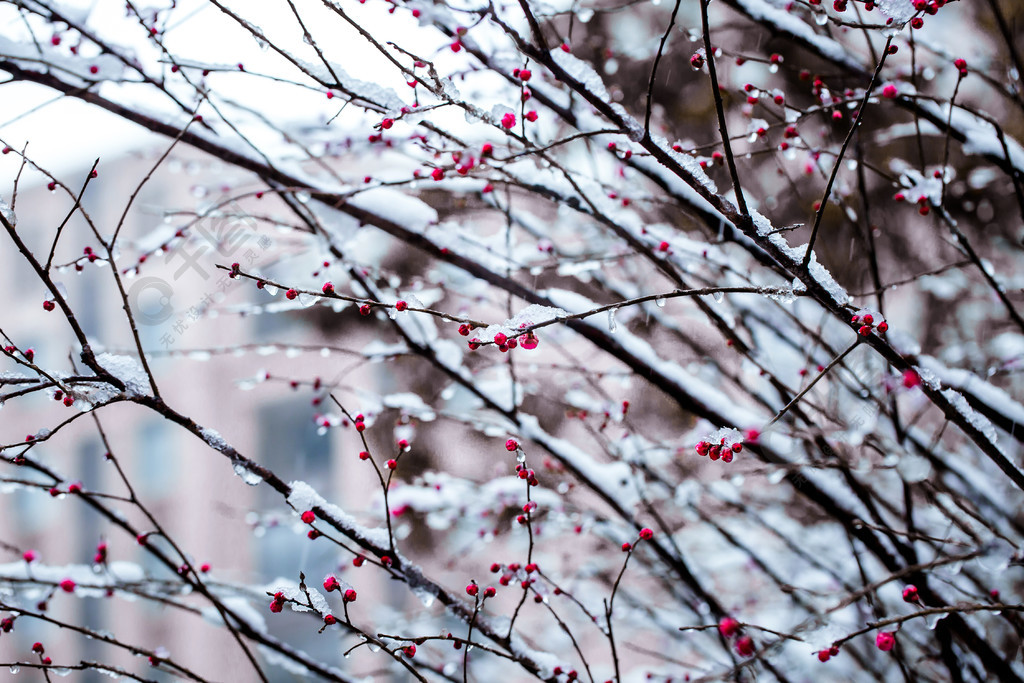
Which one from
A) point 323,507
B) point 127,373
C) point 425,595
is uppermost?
point 127,373

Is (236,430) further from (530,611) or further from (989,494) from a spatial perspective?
(989,494)

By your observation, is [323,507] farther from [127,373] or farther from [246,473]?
[127,373]

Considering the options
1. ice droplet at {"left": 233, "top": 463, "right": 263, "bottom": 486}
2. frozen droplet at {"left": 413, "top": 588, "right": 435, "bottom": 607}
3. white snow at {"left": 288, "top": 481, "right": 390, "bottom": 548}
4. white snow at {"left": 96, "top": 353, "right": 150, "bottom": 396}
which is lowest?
frozen droplet at {"left": 413, "top": 588, "right": 435, "bottom": 607}

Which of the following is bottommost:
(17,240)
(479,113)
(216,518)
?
(17,240)

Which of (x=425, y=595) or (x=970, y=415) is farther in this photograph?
(x=425, y=595)

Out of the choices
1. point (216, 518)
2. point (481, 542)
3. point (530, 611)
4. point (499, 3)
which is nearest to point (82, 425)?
point (216, 518)

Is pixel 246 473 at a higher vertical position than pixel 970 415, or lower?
higher

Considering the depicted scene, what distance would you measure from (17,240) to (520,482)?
1632 millimetres

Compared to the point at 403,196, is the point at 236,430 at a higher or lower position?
higher

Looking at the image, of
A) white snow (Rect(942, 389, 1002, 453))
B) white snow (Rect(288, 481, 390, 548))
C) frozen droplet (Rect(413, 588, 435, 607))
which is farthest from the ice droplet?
white snow (Rect(942, 389, 1002, 453))

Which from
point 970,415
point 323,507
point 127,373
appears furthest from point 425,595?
point 970,415

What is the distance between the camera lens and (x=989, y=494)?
2.12 m

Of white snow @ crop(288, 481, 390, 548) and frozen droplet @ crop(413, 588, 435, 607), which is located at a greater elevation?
white snow @ crop(288, 481, 390, 548)

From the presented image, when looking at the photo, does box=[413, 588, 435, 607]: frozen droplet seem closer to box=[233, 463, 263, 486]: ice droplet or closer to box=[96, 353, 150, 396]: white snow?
box=[233, 463, 263, 486]: ice droplet
